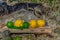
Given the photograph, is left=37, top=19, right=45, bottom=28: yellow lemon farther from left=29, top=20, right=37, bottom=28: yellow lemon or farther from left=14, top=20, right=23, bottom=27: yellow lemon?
left=14, top=20, right=23, bottom=27: yellow lemon

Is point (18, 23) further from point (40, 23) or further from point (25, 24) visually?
point (40, 23)

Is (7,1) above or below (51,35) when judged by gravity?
above

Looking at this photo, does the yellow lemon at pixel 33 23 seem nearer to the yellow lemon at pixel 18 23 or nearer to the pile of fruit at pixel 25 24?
the pile of fruit at pixel 25 24

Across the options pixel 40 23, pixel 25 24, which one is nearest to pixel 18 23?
pixel 25 24

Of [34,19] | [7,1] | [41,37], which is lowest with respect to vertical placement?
[41,37]

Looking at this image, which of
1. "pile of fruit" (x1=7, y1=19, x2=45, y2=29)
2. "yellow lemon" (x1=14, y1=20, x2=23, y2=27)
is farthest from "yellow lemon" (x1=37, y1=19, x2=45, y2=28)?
"yellow lemon" (x1=14, y1=20, x2=23, y2=27)

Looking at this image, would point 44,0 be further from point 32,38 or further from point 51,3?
point 32,38

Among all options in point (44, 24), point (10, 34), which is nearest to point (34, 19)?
point (44, 24)

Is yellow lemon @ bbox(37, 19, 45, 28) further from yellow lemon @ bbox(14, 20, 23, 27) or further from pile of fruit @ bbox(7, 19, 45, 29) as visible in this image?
yellow lemon @ bbox(14, 20, 23, 27)
